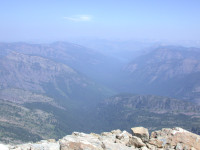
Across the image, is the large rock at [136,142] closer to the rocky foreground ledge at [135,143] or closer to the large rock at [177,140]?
the rocky foreground ledge at [135,143]

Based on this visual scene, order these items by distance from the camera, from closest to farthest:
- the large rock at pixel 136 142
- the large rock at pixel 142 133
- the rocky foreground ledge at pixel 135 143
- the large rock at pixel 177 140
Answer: the rocky foreground ledge at pixel 135 143 → the large rock at pixel 177 140 → the large rock at pixel 136 142 → the large rock at pixel 142 133

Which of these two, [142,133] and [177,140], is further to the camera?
[142,133]

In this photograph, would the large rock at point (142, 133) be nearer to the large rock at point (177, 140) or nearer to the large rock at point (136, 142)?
the large rock at point (177, 140)

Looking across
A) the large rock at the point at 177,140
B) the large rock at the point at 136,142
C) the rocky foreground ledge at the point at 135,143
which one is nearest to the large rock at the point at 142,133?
the rocky foreground ledge at the point at 135,143

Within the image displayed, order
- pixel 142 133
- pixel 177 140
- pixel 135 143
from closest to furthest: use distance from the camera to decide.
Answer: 1. pixel 135 143
2. pixel 177 140
3. pixel 142 133

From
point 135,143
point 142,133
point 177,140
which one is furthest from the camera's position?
point 142,133

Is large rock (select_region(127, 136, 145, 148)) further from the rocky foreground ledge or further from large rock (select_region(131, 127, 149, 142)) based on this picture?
large rock (select_region(131, 127, 149, 142))

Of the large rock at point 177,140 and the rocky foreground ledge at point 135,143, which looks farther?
the large rock at point 177,140

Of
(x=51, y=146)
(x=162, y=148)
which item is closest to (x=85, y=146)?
(x=51, y=146)

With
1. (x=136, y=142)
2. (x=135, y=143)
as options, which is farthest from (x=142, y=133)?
(x=135, y=143)

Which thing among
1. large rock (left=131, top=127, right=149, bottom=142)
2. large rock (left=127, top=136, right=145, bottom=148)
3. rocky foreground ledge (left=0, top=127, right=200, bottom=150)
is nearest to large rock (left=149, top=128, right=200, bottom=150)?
rocky foreground ledge (left=0, top=127, right=200, bottom=150)

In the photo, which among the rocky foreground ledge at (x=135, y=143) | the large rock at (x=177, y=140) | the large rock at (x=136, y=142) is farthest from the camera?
the large rock at (x=136, y=142)

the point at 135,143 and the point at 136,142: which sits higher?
the point at 136,142

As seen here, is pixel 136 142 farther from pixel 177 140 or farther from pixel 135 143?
pixel 177 140
